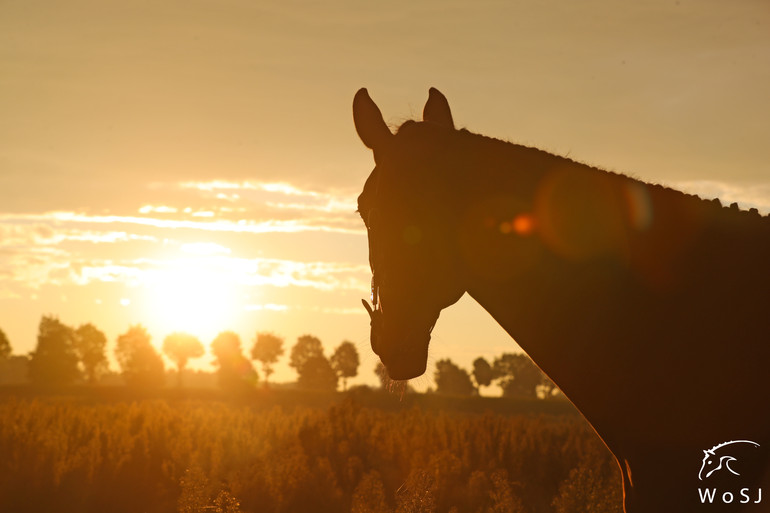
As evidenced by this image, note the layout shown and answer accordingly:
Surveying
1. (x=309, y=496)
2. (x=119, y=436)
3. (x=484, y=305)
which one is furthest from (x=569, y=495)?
(x=119, y=436)

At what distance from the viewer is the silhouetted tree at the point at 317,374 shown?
5591 inches

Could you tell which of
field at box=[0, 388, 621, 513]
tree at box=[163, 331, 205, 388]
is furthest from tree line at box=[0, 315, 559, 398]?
field at box=[0, 388, 621, 513]

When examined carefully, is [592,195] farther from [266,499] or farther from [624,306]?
[266,499]

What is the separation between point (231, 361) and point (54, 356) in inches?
1496

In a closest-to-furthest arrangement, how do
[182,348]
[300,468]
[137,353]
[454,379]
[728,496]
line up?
1. [728,496]
2. [300,468]
3. [454,379]
4. [137,353]
5. [182,348]

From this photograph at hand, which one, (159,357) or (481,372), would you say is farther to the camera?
(159,357)

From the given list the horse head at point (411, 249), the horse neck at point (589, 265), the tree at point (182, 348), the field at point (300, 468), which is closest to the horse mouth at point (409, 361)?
the horse head at point (411, 249)

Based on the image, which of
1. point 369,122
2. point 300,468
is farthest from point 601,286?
point 300,468

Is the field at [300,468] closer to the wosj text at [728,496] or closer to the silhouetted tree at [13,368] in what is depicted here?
the wosj text at [728,496]

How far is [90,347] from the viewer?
137m

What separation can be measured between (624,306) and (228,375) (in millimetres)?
151309

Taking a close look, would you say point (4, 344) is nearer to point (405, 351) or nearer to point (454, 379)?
point (454, 379)

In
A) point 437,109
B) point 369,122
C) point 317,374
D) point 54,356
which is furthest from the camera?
point 317,374

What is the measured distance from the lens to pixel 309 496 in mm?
13781
